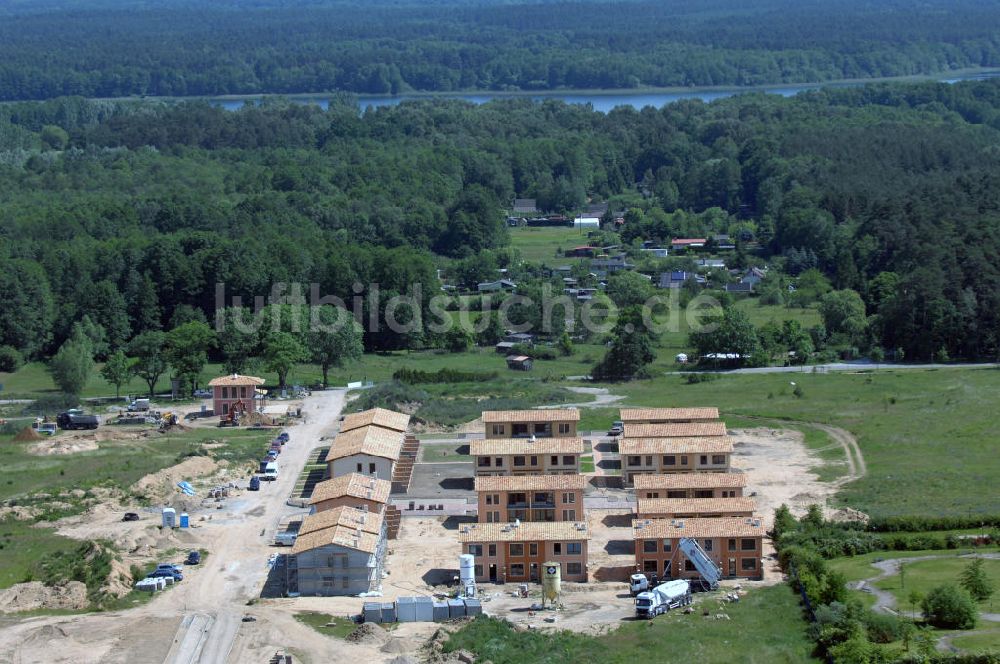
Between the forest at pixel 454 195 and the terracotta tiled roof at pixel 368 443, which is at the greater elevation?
the forest at pixel 454 195

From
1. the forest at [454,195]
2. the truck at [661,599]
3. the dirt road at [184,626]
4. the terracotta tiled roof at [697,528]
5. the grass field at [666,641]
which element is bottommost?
the dirt road at [184,626]

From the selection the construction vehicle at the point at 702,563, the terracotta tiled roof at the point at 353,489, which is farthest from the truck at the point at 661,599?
the terracotta tiled roof at the point at 353,489

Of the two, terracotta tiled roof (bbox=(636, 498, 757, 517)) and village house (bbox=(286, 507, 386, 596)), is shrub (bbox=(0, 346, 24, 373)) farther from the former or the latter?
terracotta tiled roof (bbox=(636, 498, 757, 517))

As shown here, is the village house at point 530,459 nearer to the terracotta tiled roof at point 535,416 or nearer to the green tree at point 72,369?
the terracotta tiled roof at point 535,416

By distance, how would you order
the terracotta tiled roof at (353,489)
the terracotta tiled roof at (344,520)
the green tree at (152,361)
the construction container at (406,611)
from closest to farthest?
the construction container at (406,611)
the terracotta tiled roof at (344,520)
the terracotta tiled roof at (353,489)
the green tree at (152,361)

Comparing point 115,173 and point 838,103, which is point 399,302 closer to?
point 115,173

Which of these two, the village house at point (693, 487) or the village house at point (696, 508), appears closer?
the village house at point (696, 508)

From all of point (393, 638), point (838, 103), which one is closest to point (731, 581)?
point (393, 638)
